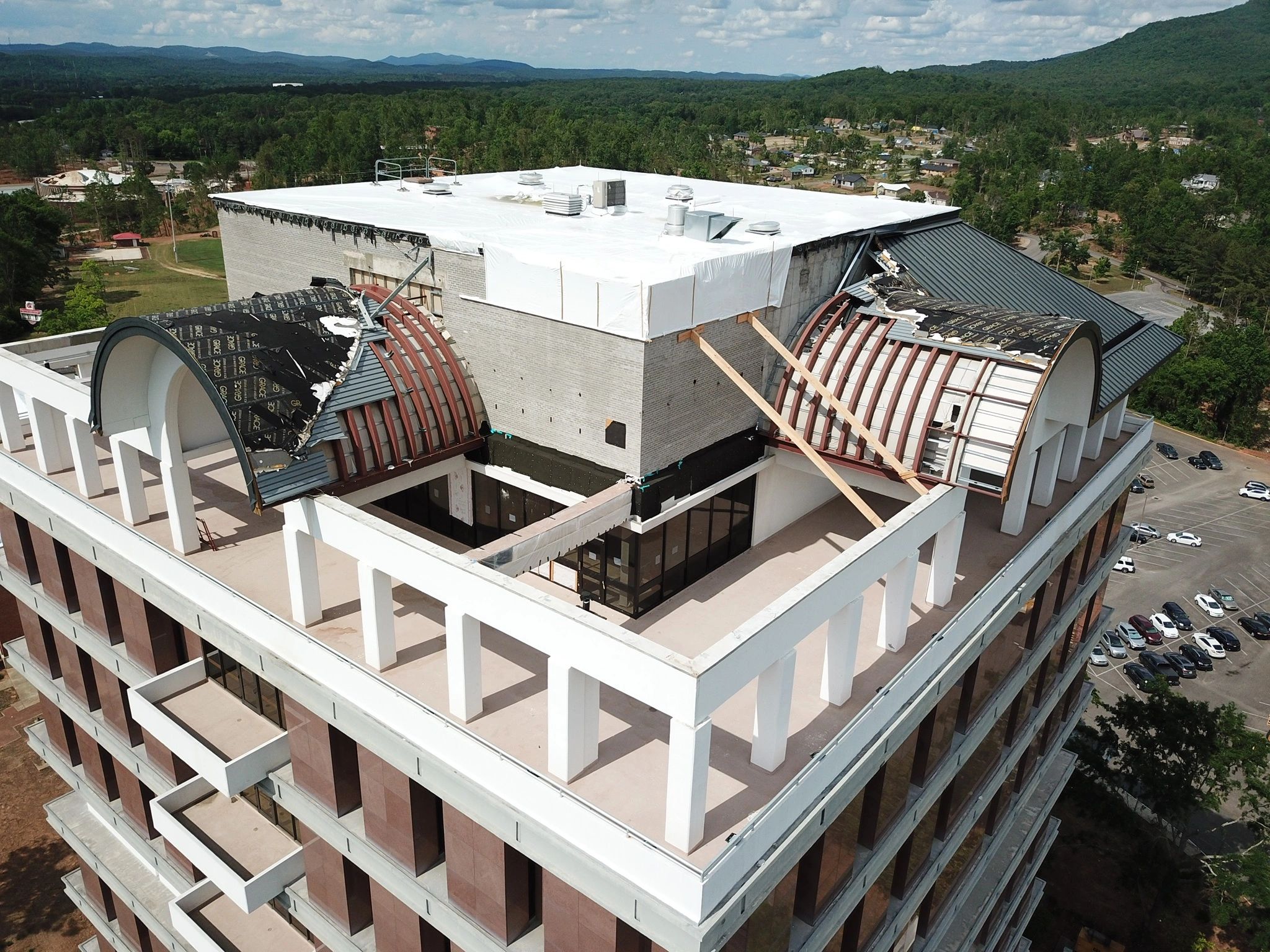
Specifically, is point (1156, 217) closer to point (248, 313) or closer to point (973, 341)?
point (973, 341)

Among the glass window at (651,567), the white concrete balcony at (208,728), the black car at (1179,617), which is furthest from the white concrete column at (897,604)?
the black car at (1179,617)

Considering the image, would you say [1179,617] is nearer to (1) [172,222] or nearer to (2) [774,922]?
(2) [774,922]

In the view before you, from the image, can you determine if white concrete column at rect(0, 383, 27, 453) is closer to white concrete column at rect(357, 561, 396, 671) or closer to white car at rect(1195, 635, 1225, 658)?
white concrete column at rect(357, 561, 396, 671)

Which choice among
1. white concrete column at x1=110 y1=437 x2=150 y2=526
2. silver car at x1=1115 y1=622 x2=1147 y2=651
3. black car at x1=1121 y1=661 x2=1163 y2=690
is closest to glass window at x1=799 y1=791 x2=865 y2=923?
white concrete column at x1=110 y1=437 x2=150 y2=526

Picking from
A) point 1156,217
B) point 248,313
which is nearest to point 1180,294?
point 1156,217

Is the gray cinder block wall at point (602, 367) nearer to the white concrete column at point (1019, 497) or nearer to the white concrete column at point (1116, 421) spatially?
the white concrete column at point (1019, 497)

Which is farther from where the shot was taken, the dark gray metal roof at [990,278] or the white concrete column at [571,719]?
the dark gray metal roof at [990,278]

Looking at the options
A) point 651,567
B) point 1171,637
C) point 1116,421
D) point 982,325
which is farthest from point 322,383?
point 1171,637
